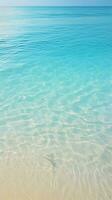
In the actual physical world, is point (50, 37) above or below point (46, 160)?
below

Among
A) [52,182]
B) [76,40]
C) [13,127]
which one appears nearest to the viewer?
[52,182]

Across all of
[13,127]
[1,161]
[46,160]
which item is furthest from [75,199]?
[13,127]

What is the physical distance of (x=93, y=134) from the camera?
5363mm

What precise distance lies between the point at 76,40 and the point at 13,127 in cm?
1374

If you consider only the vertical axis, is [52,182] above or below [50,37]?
above

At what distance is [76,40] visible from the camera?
59.4ft

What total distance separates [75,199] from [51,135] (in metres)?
1.85

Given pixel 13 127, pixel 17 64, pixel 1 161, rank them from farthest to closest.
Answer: pixel 17 64 → pixel 13 127 → pixel 1 161

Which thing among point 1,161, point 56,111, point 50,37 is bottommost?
point 50,37

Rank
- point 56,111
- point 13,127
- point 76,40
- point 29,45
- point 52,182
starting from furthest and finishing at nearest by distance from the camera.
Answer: point 76,40, point 29,45, point 56,111, point 13,127, point 52,182

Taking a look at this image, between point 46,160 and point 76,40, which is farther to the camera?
point 76,40

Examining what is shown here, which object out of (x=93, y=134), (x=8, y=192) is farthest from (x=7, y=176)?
(x=93, y=134)

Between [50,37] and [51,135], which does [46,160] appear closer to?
[51,135]

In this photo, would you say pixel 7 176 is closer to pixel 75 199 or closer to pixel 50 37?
pixel 75 199
